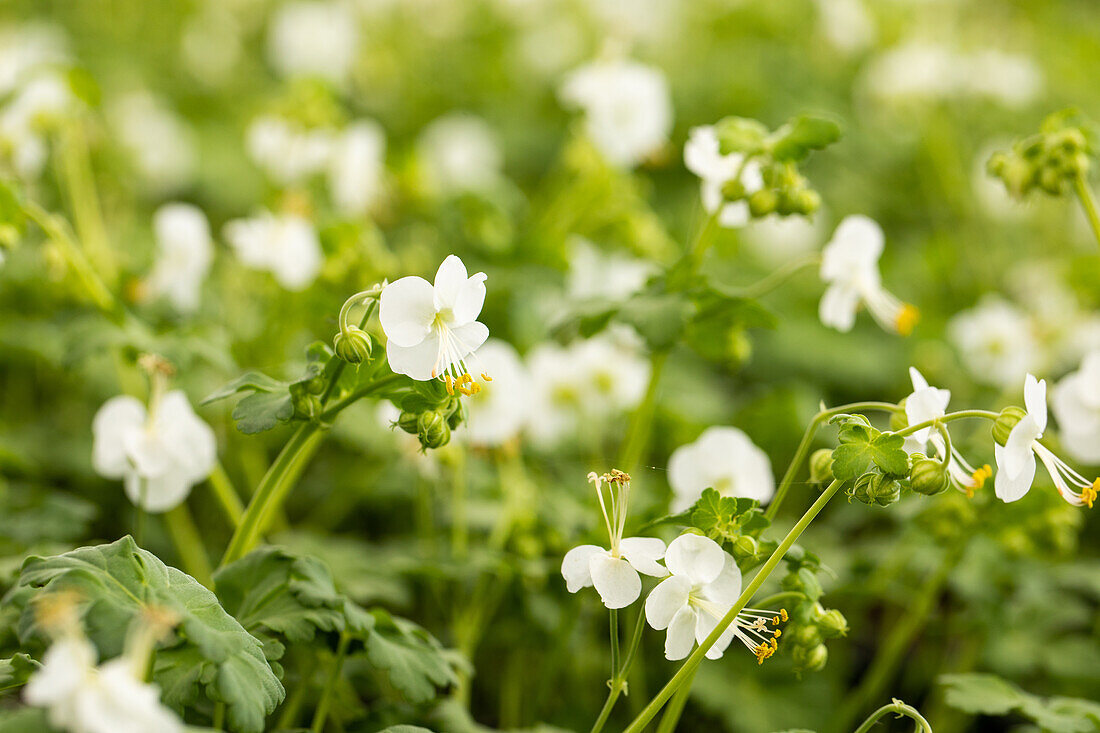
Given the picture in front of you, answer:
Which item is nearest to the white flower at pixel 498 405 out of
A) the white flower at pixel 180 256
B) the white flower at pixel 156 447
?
the white flower at pixel 156 447

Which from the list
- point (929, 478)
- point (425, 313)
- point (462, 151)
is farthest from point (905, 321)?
point (462, 151)

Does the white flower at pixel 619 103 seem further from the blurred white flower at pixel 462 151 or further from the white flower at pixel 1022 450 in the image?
the white flower at pixel 1022 450

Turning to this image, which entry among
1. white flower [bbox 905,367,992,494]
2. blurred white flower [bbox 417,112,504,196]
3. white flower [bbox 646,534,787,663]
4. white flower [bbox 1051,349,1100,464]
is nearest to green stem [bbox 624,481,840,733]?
white flower [bbox 646,534,787,663]

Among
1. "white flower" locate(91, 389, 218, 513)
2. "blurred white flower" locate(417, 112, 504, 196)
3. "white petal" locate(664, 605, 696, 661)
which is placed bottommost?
"white flower" locate(91, 389, 218, 513)

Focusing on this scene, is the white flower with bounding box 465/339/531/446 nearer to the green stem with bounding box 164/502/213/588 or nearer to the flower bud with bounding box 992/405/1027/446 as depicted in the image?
the green stem with bounding box 164/502/213/588

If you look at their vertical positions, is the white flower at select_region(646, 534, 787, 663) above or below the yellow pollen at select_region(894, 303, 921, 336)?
below

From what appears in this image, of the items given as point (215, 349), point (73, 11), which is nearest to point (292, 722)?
point (215, 349)
